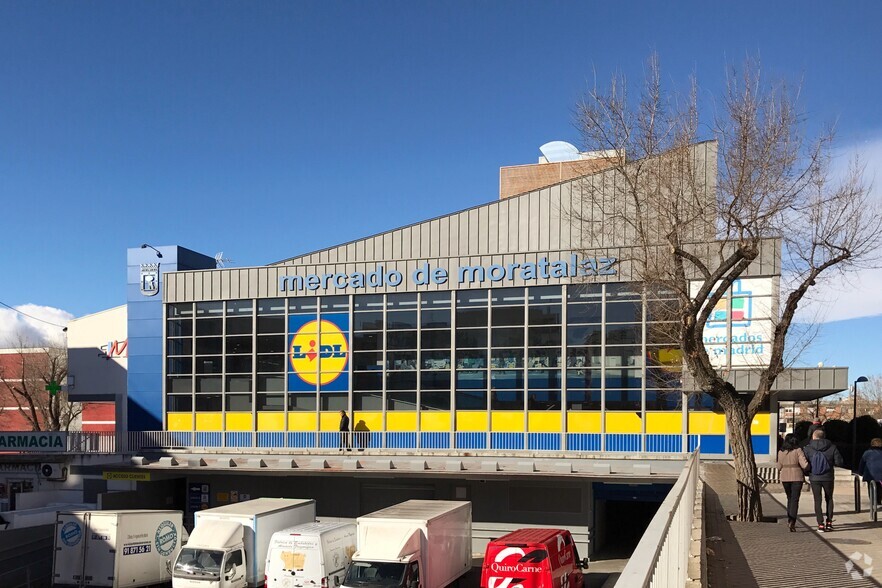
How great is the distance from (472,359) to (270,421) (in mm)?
9546

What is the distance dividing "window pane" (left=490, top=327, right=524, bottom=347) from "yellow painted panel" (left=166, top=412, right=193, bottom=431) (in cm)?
1454

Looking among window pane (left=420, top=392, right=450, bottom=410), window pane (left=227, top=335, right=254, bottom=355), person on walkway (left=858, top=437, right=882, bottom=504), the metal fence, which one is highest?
window pane (left=227, top=335, right=254, bottom=355)

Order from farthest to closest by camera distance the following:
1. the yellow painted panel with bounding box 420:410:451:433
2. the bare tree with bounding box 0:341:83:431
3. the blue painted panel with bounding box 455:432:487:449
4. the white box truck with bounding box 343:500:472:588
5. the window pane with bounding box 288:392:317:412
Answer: the bare tree with bounding box 0:341:83:431
the window pane with bounding box 288:392:317:412
the yellow painted panel with bounding box 420:410:451:433
the blue painted panel with bounding box 455:432:487:449
the white box truck with bounding box 343:500:472:588

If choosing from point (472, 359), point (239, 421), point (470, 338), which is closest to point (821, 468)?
Answer: point (472, 359)

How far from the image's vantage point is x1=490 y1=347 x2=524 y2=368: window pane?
3062cm

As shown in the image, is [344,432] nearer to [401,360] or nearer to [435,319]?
[401,360]

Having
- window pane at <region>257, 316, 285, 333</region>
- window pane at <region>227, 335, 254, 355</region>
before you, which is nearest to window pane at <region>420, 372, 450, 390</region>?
window pane at <region>257, 316, 285, 333</region>

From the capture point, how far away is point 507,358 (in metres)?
30.8

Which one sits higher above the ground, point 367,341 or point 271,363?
point 367,341

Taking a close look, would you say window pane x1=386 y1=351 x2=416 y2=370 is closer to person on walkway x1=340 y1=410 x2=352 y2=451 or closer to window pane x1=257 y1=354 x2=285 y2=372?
person on walkway x1=340 y1=410 x2=352 y2=451

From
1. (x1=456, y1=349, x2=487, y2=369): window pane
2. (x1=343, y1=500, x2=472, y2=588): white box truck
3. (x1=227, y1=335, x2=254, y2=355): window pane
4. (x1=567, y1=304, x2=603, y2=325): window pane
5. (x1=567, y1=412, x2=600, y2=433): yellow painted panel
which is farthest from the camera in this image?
(x1=227, y1=335, x2=254, y2=355): window pane

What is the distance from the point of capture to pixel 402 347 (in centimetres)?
3253

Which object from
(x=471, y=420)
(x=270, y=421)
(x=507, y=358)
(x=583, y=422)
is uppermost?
(x=507, y=358)

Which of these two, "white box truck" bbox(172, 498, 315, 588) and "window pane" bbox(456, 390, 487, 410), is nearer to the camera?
"white box truck" bbox(172, 498, 315, 588)
